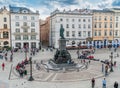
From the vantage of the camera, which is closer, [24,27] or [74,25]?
[24,27]

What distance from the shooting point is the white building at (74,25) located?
69312mm

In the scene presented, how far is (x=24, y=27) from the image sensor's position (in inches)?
2667

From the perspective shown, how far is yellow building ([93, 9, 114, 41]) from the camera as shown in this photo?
72.4 meters

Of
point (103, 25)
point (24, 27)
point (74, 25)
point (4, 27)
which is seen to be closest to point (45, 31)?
point (74, 25)

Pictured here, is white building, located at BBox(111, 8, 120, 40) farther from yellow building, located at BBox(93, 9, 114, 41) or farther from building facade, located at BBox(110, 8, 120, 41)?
yellow building, located at BBox(93, 9, 114, 41)

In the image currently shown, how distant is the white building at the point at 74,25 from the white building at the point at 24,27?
7163 mm

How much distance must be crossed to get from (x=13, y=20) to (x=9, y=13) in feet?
8.79

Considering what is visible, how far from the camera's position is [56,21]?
69938 millimetres

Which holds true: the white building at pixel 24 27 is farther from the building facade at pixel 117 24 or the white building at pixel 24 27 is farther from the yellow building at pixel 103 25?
the building facade at pixel 117 24

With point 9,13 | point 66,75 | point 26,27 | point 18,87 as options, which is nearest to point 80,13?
point 26,27

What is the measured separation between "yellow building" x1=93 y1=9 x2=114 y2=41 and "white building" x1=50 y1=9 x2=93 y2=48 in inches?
83.5

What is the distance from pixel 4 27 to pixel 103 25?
35946 millimetres

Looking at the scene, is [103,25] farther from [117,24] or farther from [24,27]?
[24,27]

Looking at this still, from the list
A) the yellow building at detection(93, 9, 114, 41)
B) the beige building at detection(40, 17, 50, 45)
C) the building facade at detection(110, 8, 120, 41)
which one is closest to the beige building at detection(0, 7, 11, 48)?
the beige building at detection(40, 17, 50, 45)
